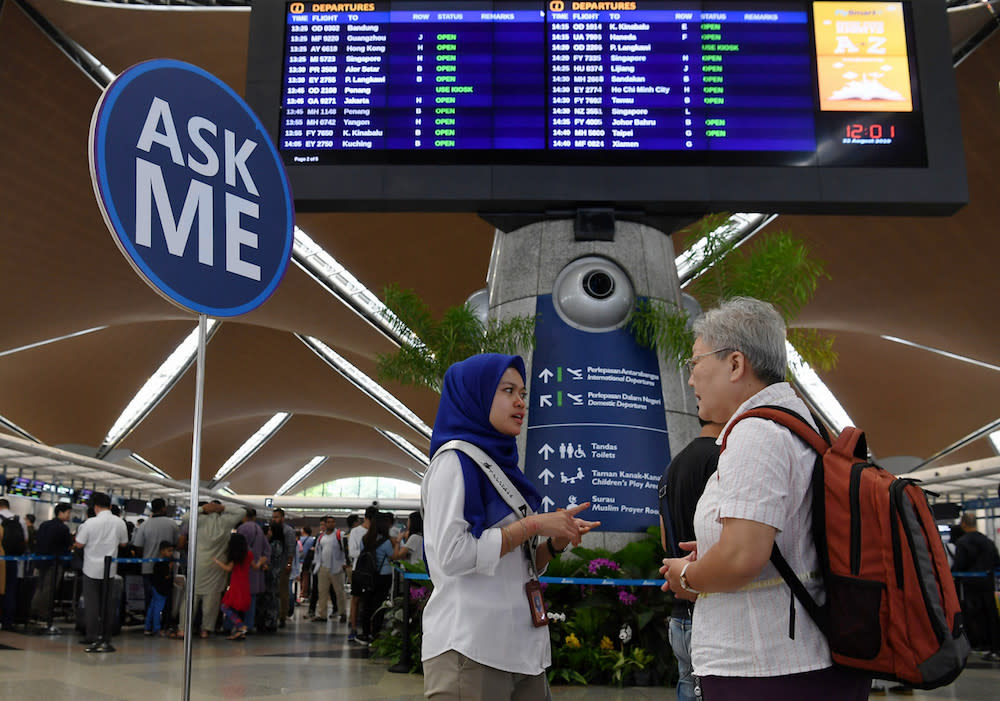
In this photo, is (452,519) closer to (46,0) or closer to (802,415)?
(802,415)

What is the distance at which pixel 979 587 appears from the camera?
36.8 feet

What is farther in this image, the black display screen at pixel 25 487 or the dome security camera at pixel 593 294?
the black display screen at pixel 25 487

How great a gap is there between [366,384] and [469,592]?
103 ft

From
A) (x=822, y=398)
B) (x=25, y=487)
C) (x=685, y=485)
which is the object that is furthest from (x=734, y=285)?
(x=822, y=398)

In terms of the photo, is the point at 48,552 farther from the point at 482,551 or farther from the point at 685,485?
the point at 482,551

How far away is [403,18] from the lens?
25.5ft

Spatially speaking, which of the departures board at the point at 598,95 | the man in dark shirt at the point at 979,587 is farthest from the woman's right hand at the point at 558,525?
the man in dark shirt at the point at 979,587

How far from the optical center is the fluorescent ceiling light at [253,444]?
1661 inches

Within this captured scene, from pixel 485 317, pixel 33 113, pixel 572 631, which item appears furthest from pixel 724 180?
pixel 33 113

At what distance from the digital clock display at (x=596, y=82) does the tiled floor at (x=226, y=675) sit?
418 centimetres

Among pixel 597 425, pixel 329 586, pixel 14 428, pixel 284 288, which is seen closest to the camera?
pixel 597 425

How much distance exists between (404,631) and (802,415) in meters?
6.04

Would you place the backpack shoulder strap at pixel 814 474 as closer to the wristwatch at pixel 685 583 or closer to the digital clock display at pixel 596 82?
the wristwatch at pixel 685 583

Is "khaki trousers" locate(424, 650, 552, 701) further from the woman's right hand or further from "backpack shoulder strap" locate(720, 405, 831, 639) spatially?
"backpack shoulder strap" locate(720, 405, 831, 639)
